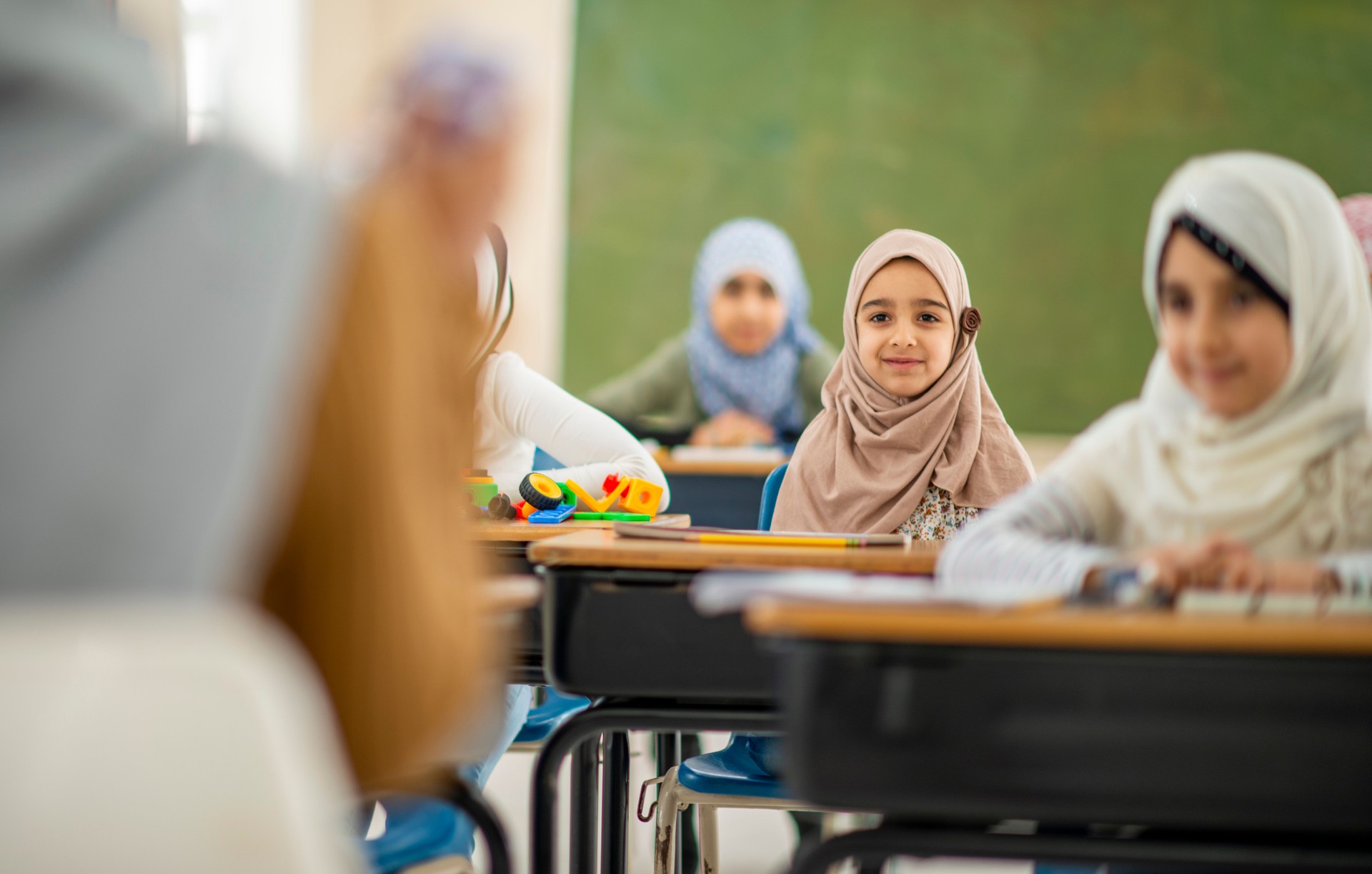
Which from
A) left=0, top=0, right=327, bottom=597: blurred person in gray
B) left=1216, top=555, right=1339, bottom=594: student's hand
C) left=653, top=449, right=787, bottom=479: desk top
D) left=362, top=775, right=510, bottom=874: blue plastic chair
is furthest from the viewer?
left=653, top=449, right=787, bottom=479: desk top

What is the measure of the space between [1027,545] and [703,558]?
0.37m

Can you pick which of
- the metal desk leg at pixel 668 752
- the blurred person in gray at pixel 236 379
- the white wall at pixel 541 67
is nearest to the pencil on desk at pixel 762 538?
the metal desk leg at pixel 668 752

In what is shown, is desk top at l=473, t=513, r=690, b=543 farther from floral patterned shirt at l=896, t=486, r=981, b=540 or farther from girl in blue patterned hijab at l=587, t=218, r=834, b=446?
girl in blue patterned hijab at l=587, t=218, r=834, b=446

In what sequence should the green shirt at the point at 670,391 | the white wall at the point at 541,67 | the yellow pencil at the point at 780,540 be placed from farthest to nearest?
the white wall at the point at 541,67, the green shirt at the point at 670,391, the yellow pencil at the point at 780,540

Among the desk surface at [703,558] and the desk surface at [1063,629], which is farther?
the desk surface at [703,558]

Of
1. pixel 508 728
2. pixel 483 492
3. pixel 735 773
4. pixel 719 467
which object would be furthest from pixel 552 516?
pixel 719 467

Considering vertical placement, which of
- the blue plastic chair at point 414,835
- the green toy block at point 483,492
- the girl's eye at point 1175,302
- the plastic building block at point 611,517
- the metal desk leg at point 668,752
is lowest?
the metal desk leg at point 668,752

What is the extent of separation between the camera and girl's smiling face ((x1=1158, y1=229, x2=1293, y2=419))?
1.24 m

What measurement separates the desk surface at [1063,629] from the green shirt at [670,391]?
3530mm

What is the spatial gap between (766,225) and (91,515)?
16.3 ft

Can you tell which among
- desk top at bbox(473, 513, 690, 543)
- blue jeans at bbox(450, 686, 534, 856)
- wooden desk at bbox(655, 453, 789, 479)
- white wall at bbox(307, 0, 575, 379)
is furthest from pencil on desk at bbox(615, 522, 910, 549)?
white wall at bbox(307, 0, 575, 379)

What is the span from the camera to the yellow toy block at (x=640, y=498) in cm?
228

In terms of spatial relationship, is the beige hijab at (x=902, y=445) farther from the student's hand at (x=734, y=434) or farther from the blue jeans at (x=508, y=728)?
the student's hand at (x=734, y=434)

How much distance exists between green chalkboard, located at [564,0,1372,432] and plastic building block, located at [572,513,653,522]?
3497 millimetres
